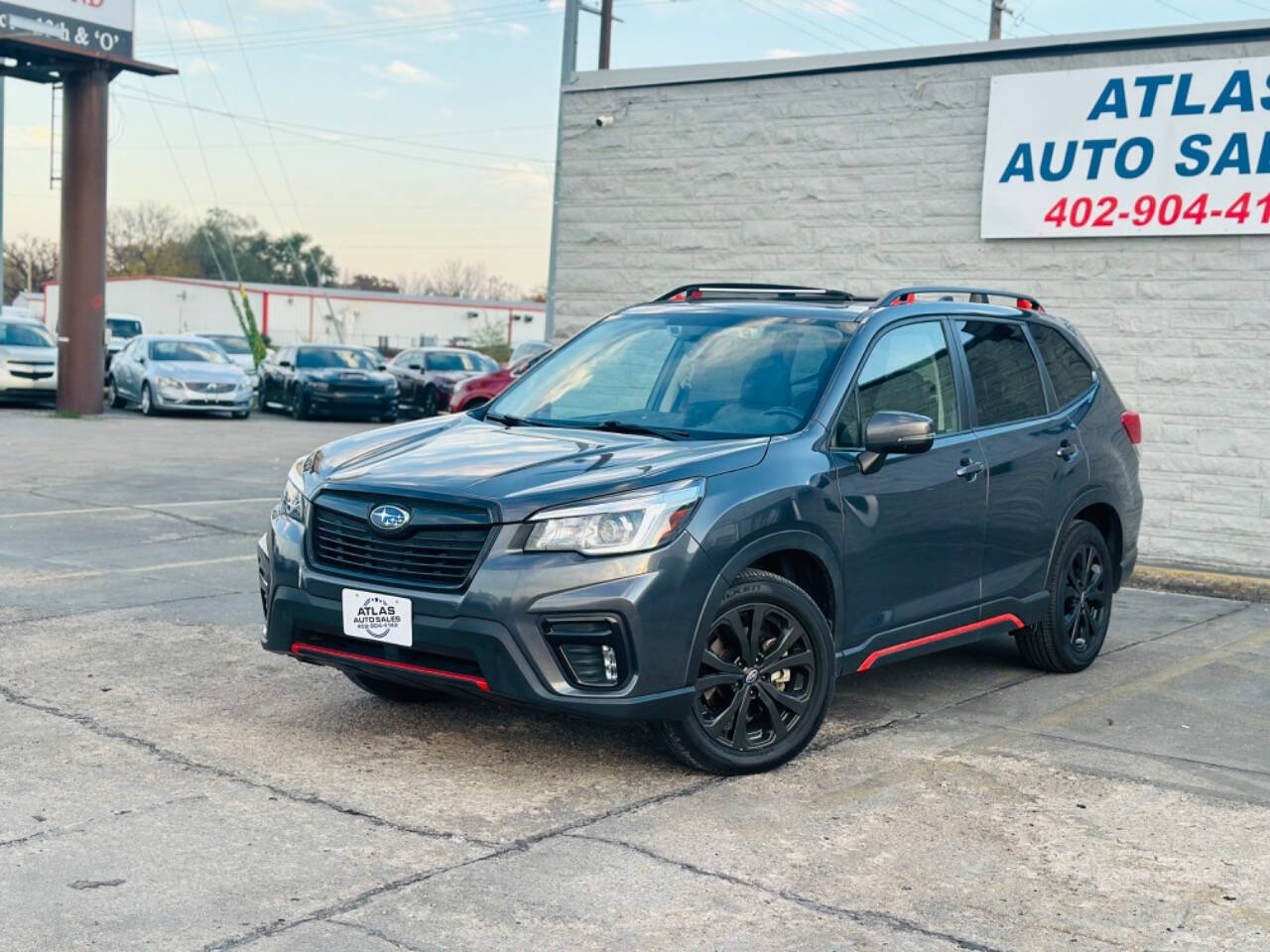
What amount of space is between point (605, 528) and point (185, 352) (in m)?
24.4

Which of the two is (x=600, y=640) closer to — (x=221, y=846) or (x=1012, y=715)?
(x=221, y=846)

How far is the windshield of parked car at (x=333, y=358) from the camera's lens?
96.4 ft

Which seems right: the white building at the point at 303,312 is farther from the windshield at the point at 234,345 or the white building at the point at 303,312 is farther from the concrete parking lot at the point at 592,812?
the concrete parking lot at the point at 592,812

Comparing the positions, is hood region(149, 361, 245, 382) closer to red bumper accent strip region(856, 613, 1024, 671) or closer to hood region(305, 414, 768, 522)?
hood region(305, 414, 768, 522)

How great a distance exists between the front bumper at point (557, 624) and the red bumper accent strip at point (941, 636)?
1154 millimetres

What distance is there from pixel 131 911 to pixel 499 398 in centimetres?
318

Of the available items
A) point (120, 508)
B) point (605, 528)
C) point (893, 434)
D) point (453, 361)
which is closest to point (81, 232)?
point (453, 361)

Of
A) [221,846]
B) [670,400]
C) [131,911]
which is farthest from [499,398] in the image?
[131,911]

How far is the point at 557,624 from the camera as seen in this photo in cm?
498

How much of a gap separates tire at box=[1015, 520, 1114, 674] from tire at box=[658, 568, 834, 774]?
78.5 inches

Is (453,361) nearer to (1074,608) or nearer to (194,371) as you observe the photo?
(194,371)

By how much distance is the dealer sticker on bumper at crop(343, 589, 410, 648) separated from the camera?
5.12 metres

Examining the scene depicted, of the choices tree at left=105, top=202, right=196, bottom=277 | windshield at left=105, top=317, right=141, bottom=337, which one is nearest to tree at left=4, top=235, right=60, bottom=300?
tree at left=105, top=202, right=196, bottom=277

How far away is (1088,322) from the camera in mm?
11062
